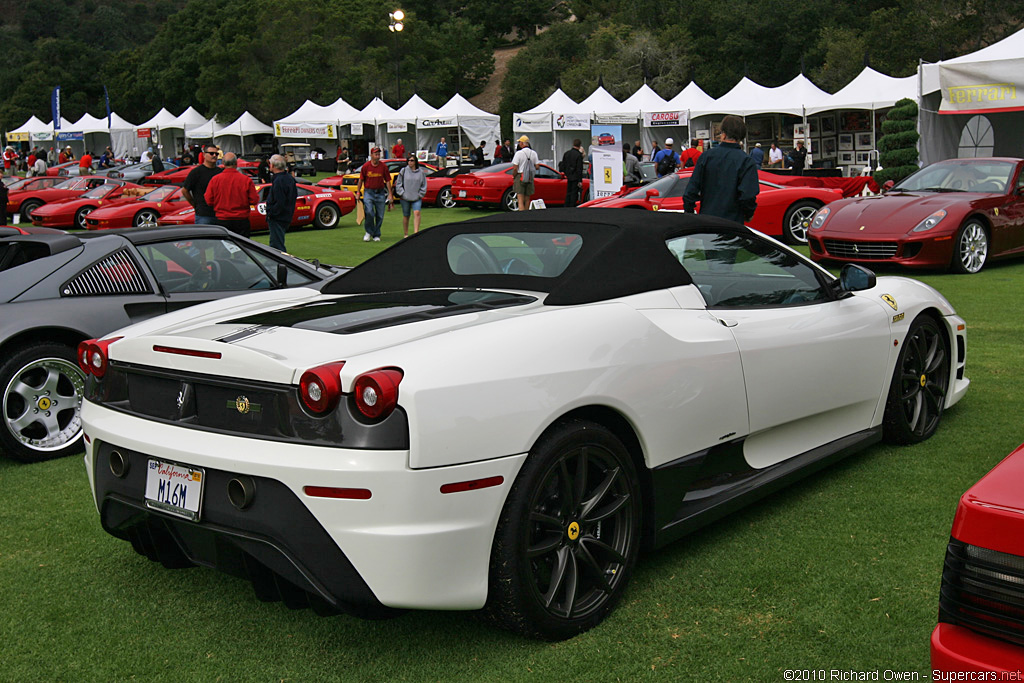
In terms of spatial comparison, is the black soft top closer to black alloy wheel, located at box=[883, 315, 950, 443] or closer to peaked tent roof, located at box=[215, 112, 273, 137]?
black alloy wheel, located at box=[883, 315, 950, 443]

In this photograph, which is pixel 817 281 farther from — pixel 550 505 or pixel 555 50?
pixel 555 50

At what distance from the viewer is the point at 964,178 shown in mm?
12141

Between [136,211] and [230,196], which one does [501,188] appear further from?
[230,196]

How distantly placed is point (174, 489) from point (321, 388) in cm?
67

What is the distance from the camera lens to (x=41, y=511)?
453 centimetres

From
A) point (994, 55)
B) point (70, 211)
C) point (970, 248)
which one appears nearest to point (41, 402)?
point (970, 248)

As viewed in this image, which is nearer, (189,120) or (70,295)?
(70,295)

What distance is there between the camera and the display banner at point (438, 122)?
131ft

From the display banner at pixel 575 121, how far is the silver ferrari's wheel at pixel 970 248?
70.6 ft

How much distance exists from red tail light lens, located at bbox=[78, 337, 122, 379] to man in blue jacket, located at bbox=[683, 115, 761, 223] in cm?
557

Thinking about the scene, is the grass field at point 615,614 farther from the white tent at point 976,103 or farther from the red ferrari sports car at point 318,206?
the red ferrari sports car at point 318,206

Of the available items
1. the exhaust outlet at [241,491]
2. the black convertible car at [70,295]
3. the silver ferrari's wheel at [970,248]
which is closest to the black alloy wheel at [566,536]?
the exhaust outlet at [241,491]

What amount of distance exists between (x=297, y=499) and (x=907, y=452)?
3.39m

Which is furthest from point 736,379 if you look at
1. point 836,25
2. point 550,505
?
point 836,25
